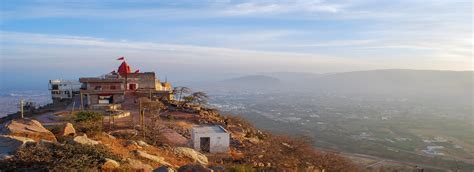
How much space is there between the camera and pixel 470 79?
196125 millimetres

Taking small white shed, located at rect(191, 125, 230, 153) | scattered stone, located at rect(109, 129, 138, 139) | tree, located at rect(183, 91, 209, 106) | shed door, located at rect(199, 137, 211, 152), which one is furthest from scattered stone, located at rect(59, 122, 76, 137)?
tree, located at rect(183, 91, 209, 106)

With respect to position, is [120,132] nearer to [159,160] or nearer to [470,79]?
[159,160]

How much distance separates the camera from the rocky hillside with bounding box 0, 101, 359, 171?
920cm

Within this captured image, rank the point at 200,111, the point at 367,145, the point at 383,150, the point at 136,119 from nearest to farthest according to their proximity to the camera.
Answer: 1. the point at 136,119
2. the point at 200,111
3. the point at 383,150
4. the point at 367,145

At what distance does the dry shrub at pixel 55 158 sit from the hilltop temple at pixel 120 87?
15816 millimetres

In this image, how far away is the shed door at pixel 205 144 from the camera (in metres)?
16.8

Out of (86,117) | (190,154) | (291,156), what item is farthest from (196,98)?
(190,154)

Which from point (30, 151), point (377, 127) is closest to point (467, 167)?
point (377, 127)

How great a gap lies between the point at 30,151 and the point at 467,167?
40.6 m

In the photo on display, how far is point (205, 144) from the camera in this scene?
1695 cm

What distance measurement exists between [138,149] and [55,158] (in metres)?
4.18

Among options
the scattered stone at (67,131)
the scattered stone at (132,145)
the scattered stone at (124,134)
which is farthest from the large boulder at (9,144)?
the scattered stone at (124,134)

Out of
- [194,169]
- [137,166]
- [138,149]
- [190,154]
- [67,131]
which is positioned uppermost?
[67,131]

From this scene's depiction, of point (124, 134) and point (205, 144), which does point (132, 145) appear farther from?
point (205, 144)
